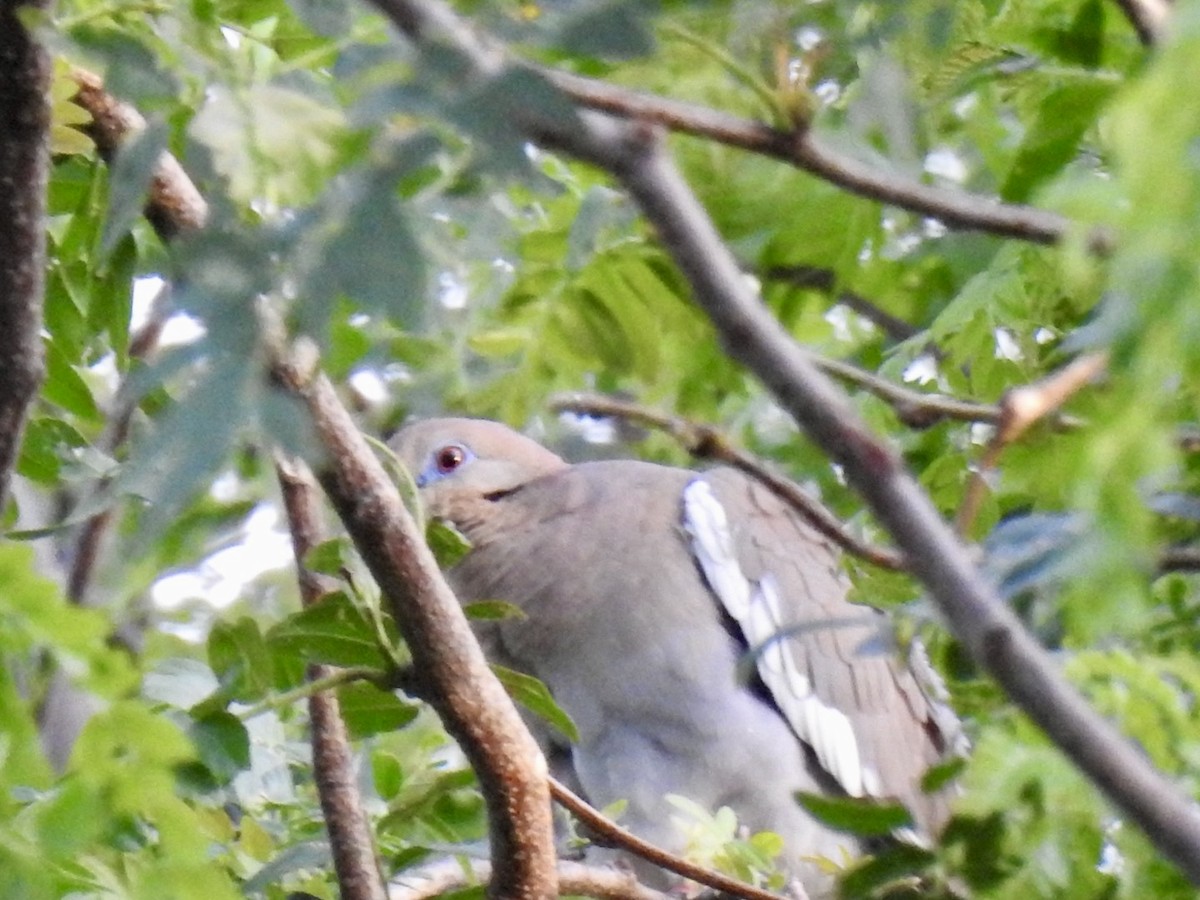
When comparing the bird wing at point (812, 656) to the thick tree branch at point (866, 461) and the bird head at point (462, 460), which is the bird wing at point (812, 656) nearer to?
the bird head at point (462, 460)

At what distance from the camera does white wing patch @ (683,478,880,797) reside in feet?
9.16

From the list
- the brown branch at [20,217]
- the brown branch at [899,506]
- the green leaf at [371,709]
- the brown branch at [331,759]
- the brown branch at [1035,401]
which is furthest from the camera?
the green leaf at [371,709]

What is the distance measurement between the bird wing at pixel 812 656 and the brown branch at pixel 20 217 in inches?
65.7

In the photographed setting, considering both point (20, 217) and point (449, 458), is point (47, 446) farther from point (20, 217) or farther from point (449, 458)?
point (449, 458)

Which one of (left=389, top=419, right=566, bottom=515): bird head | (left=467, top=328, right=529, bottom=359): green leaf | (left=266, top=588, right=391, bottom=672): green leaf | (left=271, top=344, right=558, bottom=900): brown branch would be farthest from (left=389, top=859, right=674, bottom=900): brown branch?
(left=389, top=419, right=566, bottom=515): bird head

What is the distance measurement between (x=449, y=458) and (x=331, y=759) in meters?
1.36

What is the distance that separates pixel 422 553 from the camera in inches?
55.2

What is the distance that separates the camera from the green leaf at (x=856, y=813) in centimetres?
105

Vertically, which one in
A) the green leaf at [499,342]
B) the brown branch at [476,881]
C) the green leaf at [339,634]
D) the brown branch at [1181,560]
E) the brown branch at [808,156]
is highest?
the green leaf at [499,342]

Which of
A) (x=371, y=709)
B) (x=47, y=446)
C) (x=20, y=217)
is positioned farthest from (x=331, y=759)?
(x=20, y=217)

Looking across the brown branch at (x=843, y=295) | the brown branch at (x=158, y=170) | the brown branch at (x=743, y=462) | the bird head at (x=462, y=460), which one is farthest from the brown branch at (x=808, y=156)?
the bird head at (x=462, y=460)

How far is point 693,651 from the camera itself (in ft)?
9.07

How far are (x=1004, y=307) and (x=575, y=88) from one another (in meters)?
0.93

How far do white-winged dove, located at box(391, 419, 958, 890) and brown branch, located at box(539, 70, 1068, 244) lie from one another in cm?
177
